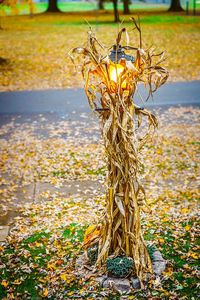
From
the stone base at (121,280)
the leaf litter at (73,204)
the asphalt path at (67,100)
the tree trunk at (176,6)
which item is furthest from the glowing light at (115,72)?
the tree trunk at (176,6)

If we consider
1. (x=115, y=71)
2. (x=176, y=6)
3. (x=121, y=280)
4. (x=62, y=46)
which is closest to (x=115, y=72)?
(x=115, y=71)

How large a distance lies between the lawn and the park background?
0.15 m

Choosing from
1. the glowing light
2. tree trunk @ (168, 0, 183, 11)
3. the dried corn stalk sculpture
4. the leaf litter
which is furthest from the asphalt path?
tree trunk @ (168, 0, 183, 11)

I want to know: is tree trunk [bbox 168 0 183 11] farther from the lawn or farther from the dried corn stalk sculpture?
the dried corn stalk sculpture

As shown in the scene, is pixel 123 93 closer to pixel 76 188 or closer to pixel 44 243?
pixel 44 243

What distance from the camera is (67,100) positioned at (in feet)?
51.6

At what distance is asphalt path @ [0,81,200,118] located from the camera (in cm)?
1472

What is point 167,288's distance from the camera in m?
6.20

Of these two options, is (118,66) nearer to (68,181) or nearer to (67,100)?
(68,181)

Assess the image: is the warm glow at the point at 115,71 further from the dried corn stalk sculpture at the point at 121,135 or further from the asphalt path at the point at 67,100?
the asphalt path at the point at 67,100

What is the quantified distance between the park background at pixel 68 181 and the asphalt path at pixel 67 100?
3 centimetres

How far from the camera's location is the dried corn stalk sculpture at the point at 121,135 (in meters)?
5.82

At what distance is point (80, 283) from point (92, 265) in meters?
0.32

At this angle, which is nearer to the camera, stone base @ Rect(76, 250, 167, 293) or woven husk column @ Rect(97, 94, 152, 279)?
woven husk column @ Rect(97, 94, 152, 279)
